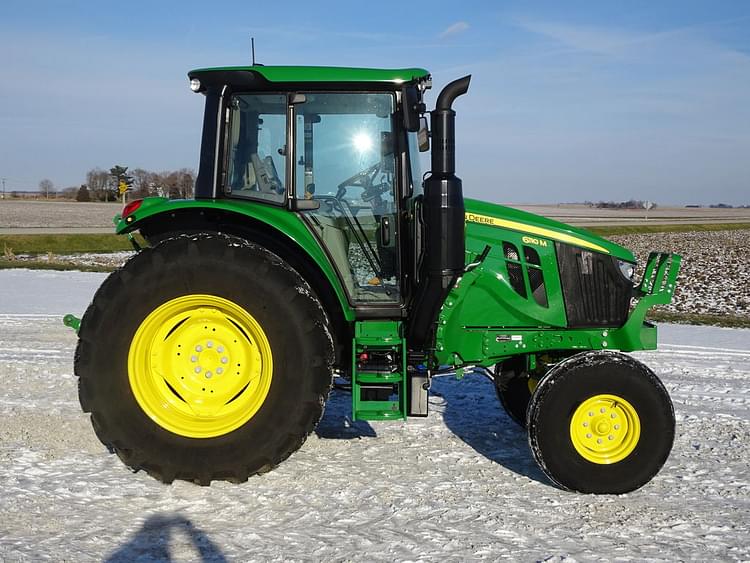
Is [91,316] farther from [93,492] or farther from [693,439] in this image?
[693,439]

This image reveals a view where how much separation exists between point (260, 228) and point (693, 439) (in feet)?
10.6

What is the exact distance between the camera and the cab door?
165 inches

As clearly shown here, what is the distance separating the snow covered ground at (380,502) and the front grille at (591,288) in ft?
3.14

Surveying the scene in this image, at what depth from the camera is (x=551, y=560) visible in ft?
10.2

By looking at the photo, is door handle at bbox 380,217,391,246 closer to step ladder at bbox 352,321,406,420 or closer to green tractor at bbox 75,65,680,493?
green tractor at bbox 75,65,680,493

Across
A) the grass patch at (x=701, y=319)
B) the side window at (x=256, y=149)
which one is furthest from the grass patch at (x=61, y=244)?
the side window at (x=256, y=149)

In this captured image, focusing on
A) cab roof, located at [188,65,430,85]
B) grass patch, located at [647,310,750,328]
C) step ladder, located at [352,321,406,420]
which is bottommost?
grass patch, located at [647,310,750,328]

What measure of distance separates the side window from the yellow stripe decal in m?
1.19

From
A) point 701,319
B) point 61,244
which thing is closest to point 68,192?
point 61,244

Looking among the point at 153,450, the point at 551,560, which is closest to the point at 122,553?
the point at 153,450

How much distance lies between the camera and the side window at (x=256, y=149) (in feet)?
13.8

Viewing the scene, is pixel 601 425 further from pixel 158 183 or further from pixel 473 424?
Result: pixel 158 183

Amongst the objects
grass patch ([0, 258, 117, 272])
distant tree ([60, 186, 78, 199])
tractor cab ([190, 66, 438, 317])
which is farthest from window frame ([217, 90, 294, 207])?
distant tree ([60, 186, 78, 199])

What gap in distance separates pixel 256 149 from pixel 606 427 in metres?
2.56
